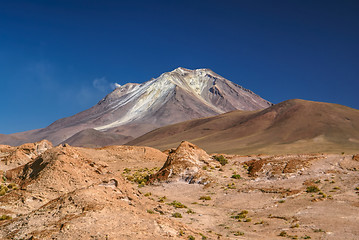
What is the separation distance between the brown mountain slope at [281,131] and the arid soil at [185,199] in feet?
173

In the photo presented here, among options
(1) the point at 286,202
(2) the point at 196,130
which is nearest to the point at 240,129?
A: (2) the point at 196,130

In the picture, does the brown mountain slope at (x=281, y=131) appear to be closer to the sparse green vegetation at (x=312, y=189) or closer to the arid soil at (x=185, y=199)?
the arid soil at (x=185, y=199)

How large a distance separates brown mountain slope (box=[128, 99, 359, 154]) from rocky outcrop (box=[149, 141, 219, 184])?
51.5 meters

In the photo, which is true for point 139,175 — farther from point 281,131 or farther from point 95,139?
point 95,139

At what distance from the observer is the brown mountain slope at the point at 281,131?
296ft

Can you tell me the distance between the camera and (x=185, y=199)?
24.7m

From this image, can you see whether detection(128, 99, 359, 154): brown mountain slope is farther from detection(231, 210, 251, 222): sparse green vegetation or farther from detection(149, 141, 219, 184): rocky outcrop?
detection(231, 210, 251, 222): sparse green vegetation

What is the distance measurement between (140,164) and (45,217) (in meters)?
30.0

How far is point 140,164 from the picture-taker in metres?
42.1

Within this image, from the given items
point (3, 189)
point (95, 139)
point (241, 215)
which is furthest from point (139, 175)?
point (95, 139)

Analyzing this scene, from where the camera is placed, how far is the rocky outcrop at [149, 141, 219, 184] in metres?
30.0

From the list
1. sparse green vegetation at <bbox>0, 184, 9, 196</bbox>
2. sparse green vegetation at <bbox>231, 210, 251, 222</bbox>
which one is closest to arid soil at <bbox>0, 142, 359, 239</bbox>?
sparse green vegetation at <bbox>231, 210, 251, 222</bbox>

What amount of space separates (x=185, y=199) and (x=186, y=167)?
6639mm

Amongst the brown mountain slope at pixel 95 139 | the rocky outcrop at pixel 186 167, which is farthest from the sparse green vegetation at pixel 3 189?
the brown mountain slope at pixel 95 139
